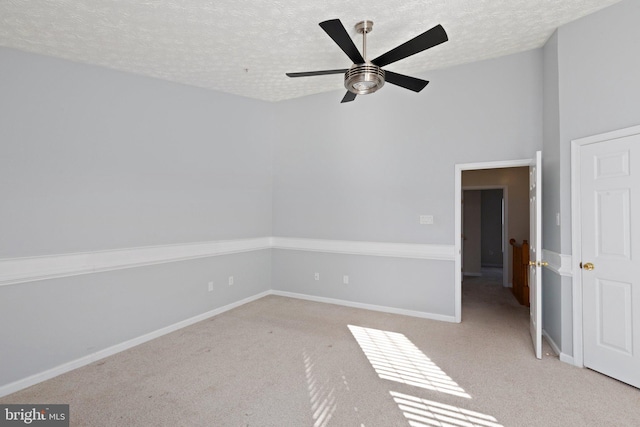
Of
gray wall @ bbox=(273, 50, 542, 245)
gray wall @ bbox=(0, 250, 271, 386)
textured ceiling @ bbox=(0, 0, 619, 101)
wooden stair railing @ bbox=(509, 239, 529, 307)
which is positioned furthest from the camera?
wooden stair railing @ bbox=(509, 239, 529, 307)

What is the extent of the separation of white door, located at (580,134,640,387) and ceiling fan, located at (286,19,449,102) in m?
1.65

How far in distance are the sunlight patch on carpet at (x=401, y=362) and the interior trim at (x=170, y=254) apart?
3.59ft

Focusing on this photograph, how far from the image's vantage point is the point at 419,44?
207 centimetres

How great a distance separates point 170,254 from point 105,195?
0.91 meters

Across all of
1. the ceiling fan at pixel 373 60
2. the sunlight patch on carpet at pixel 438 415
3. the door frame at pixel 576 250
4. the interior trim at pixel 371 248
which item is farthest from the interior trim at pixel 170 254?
the ceiling fan at pixel 373 60

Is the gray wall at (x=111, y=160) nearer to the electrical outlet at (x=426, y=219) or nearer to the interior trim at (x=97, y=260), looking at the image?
the interior trim at (x=97, y=260)

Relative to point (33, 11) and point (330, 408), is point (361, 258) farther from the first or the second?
point (33, 11)

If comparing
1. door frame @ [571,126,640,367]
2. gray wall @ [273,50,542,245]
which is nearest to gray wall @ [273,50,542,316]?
gray wall @ [273,50,542,245]

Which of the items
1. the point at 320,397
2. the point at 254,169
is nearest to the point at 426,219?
the point at 320,397

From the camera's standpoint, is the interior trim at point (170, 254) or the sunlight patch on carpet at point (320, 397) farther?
the interior trim at point (170, 254)

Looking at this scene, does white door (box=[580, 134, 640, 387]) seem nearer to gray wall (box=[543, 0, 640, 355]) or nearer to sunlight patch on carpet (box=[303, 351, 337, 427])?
gray wall (box=[543, 0, 640, 355])

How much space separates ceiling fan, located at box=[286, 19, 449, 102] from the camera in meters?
1.95

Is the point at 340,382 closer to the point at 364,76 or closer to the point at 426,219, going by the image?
the point at 426,219

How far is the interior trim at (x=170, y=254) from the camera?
2.48m
